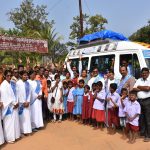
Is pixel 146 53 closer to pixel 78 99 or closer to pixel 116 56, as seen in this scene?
pixel 116 56

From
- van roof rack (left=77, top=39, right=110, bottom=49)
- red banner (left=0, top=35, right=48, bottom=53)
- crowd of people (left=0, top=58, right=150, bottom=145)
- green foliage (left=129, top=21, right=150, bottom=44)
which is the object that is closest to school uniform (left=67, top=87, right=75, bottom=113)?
crowd of people (left=0, top=58, right=150, bottom=145)

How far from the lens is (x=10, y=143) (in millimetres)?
6770

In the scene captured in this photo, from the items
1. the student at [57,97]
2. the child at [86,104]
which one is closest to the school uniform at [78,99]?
the child at [86,104]

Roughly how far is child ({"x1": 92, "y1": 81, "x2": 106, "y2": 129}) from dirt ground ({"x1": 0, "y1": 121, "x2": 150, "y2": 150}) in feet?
1.10

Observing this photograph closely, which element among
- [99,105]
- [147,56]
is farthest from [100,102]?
[147,56]

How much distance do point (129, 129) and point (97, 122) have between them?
136 cm

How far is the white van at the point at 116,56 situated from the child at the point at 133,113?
246cm

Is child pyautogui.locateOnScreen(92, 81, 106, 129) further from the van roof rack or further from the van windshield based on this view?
the van roof rack

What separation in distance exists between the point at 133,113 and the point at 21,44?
6174mm

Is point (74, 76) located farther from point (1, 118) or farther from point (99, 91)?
point (1, 118)

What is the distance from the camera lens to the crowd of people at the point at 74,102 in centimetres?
663

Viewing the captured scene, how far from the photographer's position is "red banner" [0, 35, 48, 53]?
10734 millimetres

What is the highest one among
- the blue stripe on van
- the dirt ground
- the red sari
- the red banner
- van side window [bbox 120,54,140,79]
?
the red banner

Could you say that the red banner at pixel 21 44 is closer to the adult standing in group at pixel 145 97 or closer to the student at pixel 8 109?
the student at pixel 8 109
